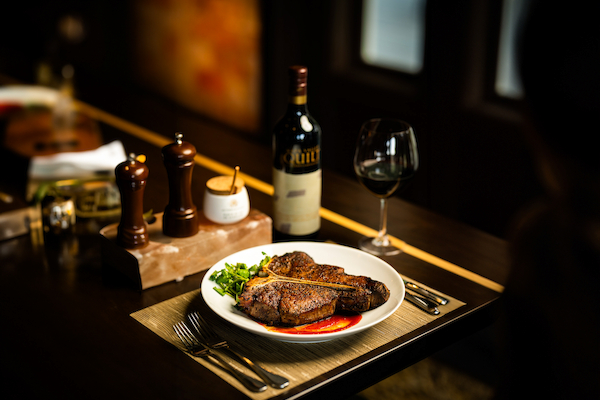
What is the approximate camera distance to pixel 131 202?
1097 millimetres

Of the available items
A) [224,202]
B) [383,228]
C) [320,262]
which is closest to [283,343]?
[320,262]

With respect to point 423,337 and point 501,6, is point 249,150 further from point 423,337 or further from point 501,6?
point 501,6

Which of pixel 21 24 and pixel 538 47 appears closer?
pixel 538 47

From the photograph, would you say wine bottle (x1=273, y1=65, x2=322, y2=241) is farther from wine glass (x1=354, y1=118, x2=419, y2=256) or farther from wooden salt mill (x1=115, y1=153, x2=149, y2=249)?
wooden salt mill (x1=115, y1=153, x2=149, y2=249)

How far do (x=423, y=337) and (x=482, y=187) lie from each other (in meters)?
1.75

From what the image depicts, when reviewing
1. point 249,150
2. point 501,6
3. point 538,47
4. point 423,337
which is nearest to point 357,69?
point 501,6

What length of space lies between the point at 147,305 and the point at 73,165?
2.15ft

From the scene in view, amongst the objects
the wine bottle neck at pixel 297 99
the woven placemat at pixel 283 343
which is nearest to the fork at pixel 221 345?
the woven placemat at pixel 283 343

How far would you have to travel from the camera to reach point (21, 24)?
16.0 ft

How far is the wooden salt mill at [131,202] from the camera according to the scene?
1.08 metres

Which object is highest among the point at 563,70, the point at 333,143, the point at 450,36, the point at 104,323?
the point at 563,70

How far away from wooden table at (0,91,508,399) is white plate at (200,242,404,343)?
5cm

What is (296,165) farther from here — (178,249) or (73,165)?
(73,165)

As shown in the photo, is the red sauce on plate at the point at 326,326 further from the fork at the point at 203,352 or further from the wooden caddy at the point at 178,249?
the wooden caddy at the point at 178,249
